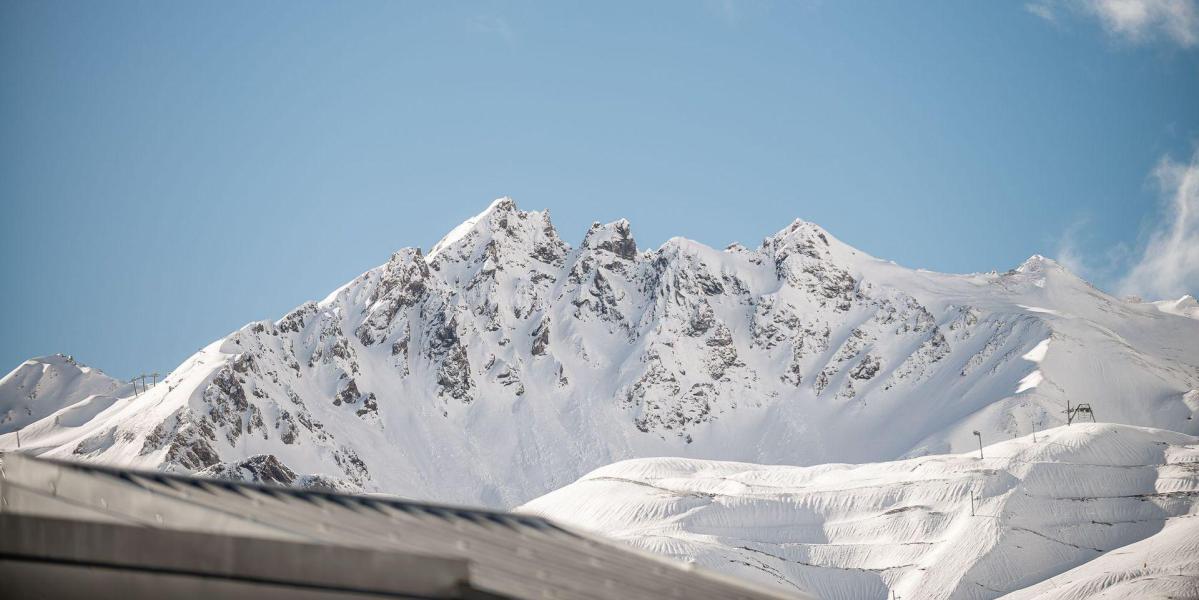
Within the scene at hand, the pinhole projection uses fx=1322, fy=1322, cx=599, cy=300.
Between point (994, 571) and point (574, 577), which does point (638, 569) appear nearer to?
point (574, 577)

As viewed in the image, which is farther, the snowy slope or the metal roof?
the snowy slope

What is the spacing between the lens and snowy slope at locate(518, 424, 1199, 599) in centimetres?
11981

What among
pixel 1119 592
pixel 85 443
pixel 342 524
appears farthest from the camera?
pixel 85 443

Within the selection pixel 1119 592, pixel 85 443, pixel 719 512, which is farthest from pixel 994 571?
pixel 85 443

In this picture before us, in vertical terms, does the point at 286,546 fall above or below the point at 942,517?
below

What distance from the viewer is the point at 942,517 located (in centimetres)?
13362

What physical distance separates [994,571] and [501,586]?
112518mm

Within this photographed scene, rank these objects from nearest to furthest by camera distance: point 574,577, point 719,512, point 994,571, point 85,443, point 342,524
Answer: point 574,577
point 342,524
point 994,571
point 719,512
point 85,443

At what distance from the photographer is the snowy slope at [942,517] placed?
11981cm

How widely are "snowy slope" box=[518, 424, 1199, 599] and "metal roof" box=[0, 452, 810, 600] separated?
92096 mm

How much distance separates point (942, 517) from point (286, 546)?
12668cm

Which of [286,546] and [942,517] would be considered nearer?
[286,546]

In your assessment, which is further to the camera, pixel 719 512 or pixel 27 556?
pixel 719 512

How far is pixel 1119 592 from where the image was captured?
3841 inches
